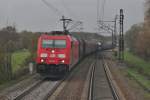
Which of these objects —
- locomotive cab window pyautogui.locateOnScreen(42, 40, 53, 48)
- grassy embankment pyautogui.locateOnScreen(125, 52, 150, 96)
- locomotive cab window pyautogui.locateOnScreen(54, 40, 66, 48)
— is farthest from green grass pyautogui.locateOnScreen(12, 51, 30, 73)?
grassy embankment pyautogui.locateOnScreen(125, 52, 150, 96)

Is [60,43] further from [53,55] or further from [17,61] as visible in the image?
[17,61]

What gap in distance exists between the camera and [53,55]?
27.9m

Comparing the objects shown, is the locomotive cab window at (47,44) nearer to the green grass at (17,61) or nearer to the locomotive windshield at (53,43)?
the locomotive windshield at (53,43)

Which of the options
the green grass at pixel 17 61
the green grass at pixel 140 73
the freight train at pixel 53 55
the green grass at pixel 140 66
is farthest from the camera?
the green grass at pixel 140 66

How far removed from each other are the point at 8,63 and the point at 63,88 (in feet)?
20.8

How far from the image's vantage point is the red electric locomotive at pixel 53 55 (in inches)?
1096

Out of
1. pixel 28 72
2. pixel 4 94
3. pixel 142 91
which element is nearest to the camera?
pixel 4 94

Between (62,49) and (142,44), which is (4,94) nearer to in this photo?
(62,49)

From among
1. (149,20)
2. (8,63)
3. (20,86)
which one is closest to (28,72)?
(8,63)

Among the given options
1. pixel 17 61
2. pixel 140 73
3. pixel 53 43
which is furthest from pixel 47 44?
pixel 17 61

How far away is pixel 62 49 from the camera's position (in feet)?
92.3

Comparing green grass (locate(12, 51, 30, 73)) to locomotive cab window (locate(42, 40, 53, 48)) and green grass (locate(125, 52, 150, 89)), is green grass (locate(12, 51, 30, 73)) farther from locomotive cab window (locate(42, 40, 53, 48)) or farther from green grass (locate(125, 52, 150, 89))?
green grass (locate(125, 52, 150, 89))

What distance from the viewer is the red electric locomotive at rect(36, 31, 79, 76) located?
2783 cm

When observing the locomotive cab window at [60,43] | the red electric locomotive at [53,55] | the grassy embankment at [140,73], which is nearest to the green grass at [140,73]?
the grassy embankment at [140,73]
